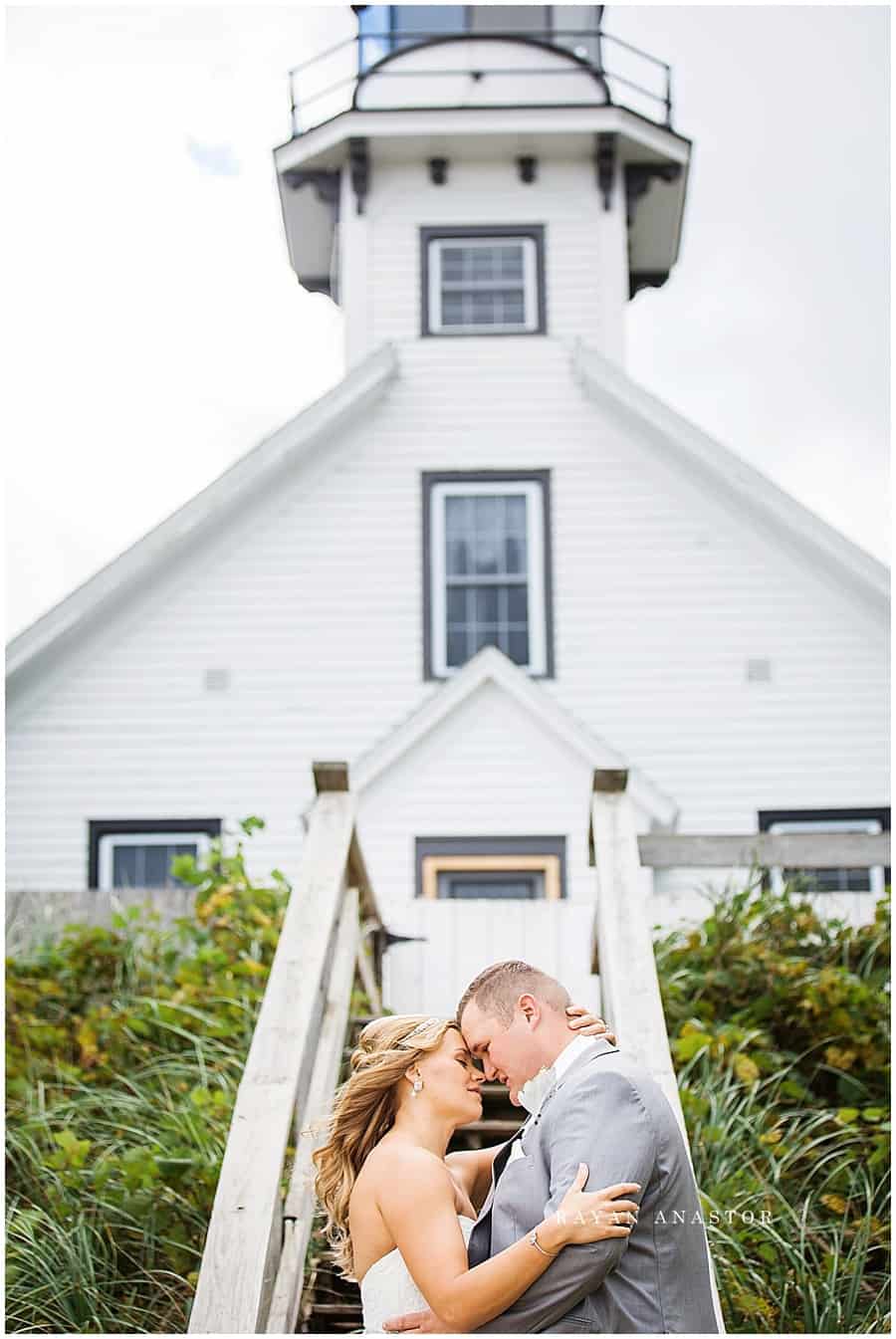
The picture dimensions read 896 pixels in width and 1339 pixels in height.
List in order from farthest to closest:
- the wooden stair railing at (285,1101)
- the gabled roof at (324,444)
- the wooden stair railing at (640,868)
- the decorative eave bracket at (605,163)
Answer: the decorative eave bracket at (605,163)
the gabled roof at (324,444)
the wooden stair railing at (640,868)
the wooden stair railing at (285,1101)

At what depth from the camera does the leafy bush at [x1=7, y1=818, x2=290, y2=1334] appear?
4.67m

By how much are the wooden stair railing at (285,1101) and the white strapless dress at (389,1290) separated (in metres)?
0.35

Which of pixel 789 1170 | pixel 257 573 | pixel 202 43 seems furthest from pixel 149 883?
pixel 789 1170

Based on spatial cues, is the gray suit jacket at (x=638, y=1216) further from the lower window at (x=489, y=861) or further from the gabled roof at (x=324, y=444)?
the gabled roof at (x=324, y=444)

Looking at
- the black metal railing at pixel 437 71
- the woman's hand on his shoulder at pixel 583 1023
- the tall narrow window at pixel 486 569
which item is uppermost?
the black metal railing at pixel 437 71

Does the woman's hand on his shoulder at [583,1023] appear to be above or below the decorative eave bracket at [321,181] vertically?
below

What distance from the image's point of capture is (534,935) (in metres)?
8.76

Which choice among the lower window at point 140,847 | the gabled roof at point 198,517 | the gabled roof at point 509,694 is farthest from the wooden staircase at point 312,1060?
the gabled roof at point 198,517

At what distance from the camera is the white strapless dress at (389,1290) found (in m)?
3.21

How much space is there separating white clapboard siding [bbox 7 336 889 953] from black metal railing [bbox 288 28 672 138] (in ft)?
10.2

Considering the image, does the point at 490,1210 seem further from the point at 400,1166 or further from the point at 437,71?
the point at 437,71

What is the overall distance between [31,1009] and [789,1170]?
137 inches

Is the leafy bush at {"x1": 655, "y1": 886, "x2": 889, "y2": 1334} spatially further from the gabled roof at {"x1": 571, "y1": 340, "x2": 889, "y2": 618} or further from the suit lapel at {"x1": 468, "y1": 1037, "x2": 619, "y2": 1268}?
the gabled roof at {"x1": 571, "y1": 340, "x2": 889, "y2": 618}

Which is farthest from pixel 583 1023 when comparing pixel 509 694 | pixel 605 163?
pixel 605 163
